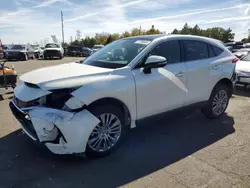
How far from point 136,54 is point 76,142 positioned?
169 centimetres

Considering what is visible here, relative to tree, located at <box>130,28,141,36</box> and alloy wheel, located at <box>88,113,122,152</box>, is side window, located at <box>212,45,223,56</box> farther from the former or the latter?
tree, located at <box>130,28,141,36</box>

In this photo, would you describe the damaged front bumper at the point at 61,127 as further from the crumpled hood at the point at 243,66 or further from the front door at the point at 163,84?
the crumpled hood at the point at 243,66

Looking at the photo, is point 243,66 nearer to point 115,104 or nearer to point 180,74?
point 180,74

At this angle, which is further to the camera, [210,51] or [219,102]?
[219,102]

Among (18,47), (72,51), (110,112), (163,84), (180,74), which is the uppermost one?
(18,47)

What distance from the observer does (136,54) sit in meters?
3.95

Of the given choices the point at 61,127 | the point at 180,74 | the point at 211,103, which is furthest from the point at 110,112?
the point at 211,103

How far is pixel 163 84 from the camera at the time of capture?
4039 millimetres

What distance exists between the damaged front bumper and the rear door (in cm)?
216

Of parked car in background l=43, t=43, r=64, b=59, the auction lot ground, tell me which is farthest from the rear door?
parked car in background l=43, t=43, r=64, b=59

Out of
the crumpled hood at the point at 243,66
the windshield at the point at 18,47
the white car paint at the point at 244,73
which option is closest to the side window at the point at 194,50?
the white car paint at the point at 244,73

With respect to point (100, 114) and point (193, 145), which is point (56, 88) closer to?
point (100, 114)

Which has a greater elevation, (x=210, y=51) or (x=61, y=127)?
(x=210, y=51)

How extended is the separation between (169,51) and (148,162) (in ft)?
6.47
